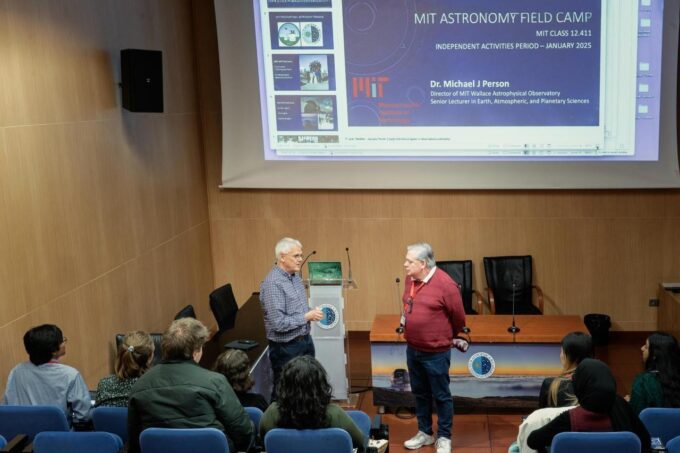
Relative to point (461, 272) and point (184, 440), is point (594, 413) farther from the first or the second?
point (461, 272)

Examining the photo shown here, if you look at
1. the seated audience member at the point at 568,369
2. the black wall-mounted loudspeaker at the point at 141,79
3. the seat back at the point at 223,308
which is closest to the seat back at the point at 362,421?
the seated audience member at the point at 568,369

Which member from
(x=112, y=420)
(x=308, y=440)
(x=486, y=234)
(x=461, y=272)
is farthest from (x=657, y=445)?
(x=486, y=234)

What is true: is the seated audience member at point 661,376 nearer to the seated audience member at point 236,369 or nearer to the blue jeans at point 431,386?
the blue jeans at point 431,386

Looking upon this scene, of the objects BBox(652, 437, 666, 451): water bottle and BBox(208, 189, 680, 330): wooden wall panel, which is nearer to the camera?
BBox(652, 437, 666, 451): water bottle

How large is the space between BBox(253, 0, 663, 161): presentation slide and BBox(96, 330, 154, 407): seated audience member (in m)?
3.85

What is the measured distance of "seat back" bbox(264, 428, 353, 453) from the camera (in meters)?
3.33

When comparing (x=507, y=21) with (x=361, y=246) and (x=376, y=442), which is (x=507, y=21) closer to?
(x=361, y=246)

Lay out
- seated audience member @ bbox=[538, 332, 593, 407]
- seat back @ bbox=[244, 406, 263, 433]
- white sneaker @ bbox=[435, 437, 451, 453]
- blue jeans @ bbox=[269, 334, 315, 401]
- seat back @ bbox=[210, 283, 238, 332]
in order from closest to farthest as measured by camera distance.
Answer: seated audience member @ bbox=[538, 332, 593, 407] < seat back @ bbox=[244, 406, 263, 433] < white sneaker @ bbox=[435, 437, 451, 453] < blue jeans @ bbox=[269, 334, 315, 401] < seat back @ bbox=[210, 283, 238, 332]

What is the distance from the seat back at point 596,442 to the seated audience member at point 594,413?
9 centimetres

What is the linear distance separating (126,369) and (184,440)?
2.68ft

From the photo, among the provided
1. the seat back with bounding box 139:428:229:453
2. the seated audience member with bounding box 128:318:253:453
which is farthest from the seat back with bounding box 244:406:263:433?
the seat back with bounding box 139:428:229:453

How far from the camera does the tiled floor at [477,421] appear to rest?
5.50 m

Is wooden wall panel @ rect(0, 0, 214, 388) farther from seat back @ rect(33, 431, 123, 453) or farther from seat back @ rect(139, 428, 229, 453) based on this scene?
seat back @ rect(139, 428, 229, 453)

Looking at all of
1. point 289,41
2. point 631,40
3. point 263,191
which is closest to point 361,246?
point 263,191
